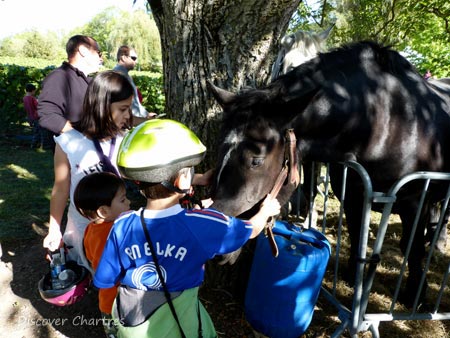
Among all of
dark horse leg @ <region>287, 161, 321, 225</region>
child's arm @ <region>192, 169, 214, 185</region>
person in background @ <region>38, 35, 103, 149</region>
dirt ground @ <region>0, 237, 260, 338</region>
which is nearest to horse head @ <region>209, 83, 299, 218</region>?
child's arm @ <region>192, 169, 214, 185</region>

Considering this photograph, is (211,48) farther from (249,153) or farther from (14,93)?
(14,93)

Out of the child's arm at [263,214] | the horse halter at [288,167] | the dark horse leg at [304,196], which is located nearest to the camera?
the child's arm at [263,214]

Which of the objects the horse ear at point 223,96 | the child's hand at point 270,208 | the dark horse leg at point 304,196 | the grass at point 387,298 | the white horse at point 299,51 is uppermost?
the white horse at point 299,51

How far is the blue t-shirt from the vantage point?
1.48 m

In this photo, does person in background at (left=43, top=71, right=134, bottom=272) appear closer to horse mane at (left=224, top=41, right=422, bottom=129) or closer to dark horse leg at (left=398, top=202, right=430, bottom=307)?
horse mane at (left=224, top=41, right=422, bottom=129)

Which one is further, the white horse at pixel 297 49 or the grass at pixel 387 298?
the white horse at pixel 297 49

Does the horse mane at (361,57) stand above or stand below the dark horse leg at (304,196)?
above

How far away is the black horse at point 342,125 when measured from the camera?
201 cm

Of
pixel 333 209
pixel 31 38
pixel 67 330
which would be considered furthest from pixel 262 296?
pixel 31 38

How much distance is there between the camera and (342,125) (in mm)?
2387

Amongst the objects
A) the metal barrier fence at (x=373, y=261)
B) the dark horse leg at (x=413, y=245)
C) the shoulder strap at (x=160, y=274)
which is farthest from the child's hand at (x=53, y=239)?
the dark horse leg at (x=413, y=245)

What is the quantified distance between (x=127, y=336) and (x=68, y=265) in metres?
1.09

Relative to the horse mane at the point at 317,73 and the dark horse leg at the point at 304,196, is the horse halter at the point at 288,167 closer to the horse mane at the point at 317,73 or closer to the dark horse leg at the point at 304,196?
the horse mane at the point at 317,73

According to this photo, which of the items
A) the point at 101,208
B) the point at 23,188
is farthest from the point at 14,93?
the point at 101,208
